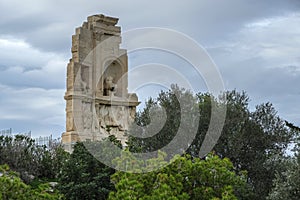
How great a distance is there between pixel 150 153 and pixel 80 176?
5267mm

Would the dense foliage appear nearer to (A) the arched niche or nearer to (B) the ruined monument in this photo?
(B) the ruined monument

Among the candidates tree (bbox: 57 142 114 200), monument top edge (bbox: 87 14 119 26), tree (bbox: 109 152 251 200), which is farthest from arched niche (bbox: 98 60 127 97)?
tree (bbox: 109 152 251 200)

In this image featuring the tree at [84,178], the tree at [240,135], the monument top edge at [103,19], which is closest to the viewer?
the tree at [84,178]

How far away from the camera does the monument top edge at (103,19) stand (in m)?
40.9

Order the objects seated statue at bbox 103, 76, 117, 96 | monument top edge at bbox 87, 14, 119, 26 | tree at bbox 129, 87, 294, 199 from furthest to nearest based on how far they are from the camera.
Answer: seated statue at bbox 103, 76, 117, 96
monument top edge at bbox 87, 14, 119, 26
tree at bbox 129, 87, 294, 199

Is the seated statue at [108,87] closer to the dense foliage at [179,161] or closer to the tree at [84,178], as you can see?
the dense foliage at [179,161]

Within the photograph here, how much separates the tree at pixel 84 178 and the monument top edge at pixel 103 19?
45.5 ft

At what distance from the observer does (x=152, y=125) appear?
113ft

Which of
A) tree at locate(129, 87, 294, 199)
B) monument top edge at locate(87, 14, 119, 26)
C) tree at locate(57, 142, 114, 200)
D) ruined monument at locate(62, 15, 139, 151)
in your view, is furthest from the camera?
monument top edge at locate(87, 14, 119, 26)

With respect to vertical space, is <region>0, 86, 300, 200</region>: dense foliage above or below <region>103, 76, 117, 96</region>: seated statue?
below

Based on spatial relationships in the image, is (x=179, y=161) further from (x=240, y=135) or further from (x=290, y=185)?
(x=240, y=135)

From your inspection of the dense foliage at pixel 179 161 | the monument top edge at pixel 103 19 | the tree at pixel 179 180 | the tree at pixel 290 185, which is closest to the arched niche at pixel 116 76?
the monument top edge at pixel 103 19

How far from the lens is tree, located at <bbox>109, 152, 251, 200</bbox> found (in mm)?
22672

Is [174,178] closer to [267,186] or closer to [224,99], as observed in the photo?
[267,186]
